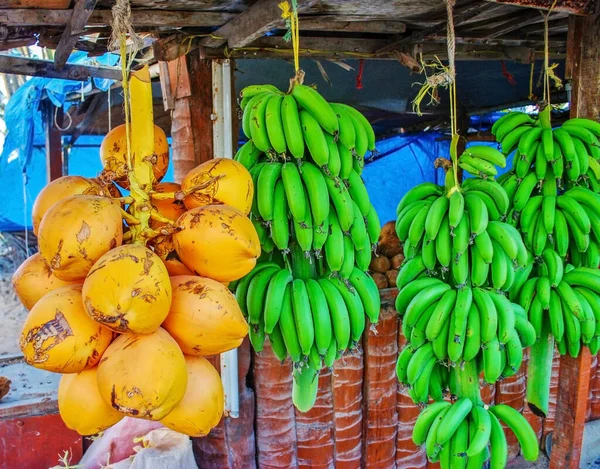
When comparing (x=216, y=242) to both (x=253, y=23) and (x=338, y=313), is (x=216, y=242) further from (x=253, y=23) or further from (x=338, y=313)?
(x=253, y=23)

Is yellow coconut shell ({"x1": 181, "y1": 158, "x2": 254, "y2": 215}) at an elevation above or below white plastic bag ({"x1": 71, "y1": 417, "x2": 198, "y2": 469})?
above

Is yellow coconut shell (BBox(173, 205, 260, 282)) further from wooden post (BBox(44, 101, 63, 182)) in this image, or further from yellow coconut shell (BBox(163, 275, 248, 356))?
wooden post (BBox(44, 101, 63, 182))

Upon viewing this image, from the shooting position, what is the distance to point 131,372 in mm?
971

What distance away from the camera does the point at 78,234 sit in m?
1.02

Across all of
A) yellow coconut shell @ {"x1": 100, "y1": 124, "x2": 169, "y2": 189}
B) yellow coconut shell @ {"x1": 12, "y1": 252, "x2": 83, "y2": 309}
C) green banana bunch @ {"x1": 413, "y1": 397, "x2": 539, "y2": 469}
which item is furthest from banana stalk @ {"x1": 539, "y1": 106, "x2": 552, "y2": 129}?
yellow coconut shell @ {"x1": 12, "y1": 252, "x2": 83, "y2": 309}

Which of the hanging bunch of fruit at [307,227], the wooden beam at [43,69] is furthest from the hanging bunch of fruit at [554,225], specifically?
the wooden beam at [43,69]

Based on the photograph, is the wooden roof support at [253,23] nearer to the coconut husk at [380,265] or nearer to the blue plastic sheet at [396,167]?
the coconut husk at [380,265]

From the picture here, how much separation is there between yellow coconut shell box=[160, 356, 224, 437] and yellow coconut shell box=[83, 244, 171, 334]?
16cm

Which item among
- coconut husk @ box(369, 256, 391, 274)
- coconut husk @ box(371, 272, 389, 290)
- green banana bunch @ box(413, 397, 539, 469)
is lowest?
green banana bunch @ box(413, 397, 539, 469)

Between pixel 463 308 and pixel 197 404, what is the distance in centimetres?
108

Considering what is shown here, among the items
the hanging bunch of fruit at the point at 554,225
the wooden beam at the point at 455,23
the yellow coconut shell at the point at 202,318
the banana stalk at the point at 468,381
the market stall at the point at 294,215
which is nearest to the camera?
the yellow coconut shell at the point at 202,318

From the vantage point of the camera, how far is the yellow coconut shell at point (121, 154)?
124 centimetres

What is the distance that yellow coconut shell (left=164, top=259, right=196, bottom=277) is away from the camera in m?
1.20

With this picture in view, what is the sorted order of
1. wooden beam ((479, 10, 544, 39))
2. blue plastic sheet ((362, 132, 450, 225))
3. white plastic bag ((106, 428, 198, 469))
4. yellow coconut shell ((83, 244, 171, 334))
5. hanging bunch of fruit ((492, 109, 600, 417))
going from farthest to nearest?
blue plastic sheet ((362, 132, 450, 225)), white plastic bag ((106, 428, 198, 469)), wooden beam ((479, 10, 544, 39)), hanging bunch of fruit ((492, 109, 600, 417)), yellow coconut shell ((83, 244, 171, 334))
